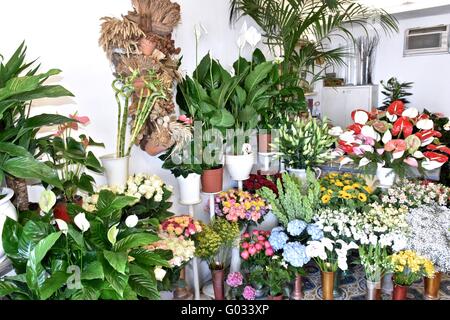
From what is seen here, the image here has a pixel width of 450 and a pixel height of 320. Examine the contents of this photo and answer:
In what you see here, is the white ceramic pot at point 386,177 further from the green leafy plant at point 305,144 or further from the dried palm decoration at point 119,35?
the dried palm decoration at point 119,35

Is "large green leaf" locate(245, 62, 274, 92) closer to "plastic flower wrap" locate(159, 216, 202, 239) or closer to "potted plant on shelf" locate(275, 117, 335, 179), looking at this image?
"potted plant on shelf" locate(275, 117, 335, 179)

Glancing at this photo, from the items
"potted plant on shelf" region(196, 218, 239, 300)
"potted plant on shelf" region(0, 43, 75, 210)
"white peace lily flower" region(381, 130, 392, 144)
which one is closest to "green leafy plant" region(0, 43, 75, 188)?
"potted plant on shelf" region(0, 43, 75, 210)

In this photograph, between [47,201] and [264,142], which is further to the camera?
[264,142]

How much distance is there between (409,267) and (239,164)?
1.04 m

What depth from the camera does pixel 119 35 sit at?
5.16 feet

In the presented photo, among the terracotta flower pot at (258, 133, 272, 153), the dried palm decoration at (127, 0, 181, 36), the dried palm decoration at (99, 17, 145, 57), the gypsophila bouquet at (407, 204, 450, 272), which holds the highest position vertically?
the dried palm decoration at (127, 0, 181, 36)

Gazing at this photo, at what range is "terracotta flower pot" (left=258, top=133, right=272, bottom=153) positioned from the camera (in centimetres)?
243

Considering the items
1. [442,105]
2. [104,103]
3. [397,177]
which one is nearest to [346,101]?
[442,105]

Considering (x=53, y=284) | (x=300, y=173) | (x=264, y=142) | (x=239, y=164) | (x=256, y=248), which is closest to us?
(x=53, y=284)

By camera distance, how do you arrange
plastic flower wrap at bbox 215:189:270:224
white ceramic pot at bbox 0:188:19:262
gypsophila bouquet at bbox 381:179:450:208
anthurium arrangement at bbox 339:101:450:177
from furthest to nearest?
plastic flower wrap at bbox 215:189:270:224
gypsophila bouquet at bbox 381:179:450:208
anthurium arrangement at bbox 339:101:450:177
white ceramic pot at bbox 0:188:19:262

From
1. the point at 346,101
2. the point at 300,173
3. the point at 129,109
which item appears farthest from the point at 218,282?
the point at 346,101

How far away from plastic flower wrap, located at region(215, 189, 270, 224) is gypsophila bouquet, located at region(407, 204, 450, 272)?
0.78 meters

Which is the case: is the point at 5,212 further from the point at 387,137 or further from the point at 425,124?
the point at 425,124
